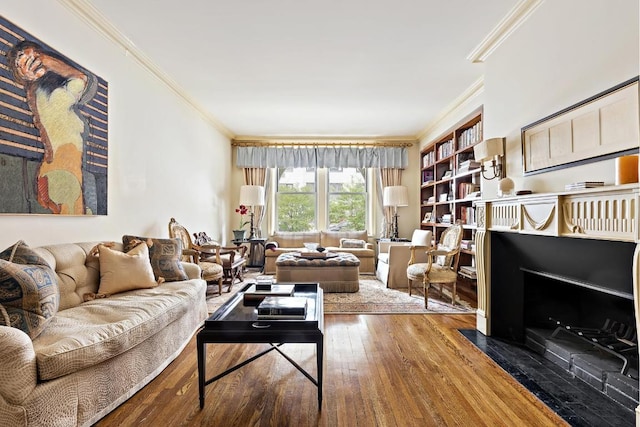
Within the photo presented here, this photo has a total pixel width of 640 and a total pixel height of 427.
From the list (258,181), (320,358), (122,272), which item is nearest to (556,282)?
(320,358)

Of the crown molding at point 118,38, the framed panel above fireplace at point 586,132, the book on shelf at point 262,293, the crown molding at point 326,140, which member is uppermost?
the crown molding at point 118,38

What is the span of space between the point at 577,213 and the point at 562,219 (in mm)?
116

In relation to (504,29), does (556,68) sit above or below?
below

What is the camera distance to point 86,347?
1644 mm

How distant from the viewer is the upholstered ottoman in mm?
4641

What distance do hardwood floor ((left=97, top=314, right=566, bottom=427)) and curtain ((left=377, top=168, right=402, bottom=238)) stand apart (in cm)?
414

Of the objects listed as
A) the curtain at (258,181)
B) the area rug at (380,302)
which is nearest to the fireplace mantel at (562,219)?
the area rug at (380,302)

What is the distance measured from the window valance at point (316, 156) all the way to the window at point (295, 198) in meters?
0.31

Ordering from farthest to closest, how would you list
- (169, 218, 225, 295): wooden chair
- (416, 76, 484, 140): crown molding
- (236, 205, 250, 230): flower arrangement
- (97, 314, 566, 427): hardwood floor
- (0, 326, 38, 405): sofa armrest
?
(236, 205, 250, 230): flower arrangement
(416, 76, 484, 140): crown molding
(169, 218, 225, 295): wooden chair
(97, 314, 566, 427): hardwood floor
(0, 326, 38, 405): sofa armrest

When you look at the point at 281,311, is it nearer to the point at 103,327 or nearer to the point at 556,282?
the point at 103,327

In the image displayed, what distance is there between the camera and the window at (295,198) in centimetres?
727

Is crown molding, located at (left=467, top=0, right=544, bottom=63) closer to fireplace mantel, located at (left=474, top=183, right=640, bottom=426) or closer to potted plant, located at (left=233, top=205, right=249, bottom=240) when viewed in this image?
fireplace mantel, located at (left=474, top=183, right=640, bottom=426)

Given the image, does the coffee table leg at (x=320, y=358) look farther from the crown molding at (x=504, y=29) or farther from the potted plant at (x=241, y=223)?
the potted plant at (x=241, y=223)

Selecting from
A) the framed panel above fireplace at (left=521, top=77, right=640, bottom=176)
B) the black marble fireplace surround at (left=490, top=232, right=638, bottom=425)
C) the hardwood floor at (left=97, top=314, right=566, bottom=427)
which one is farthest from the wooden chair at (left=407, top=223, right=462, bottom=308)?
the framed panel above fireplace at (left=521, top=77, right=640, bottom=176)
